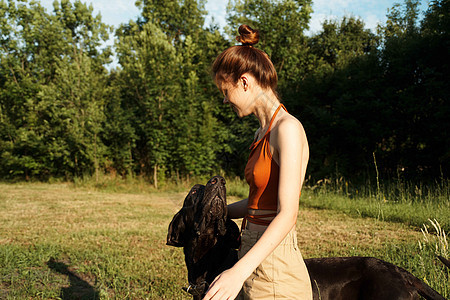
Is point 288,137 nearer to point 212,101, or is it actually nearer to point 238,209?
point 238,209

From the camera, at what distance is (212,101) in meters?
17.1

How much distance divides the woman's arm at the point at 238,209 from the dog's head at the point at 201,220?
0.05 meters

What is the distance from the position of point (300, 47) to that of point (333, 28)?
332 centimetres

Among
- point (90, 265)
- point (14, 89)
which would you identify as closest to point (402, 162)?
point (90, 265)

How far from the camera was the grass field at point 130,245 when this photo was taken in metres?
3.77

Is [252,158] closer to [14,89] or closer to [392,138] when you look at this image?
[392,138]

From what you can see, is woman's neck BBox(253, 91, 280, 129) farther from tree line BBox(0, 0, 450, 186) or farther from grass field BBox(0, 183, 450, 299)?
tree line BBox(0, 0, 450, 186)

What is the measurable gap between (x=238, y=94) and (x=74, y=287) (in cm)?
358

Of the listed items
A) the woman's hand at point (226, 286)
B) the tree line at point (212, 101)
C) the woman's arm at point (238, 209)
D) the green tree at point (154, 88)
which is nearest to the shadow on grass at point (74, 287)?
the woman's arm at point (238, 209)

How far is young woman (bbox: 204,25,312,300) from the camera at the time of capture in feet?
3.88

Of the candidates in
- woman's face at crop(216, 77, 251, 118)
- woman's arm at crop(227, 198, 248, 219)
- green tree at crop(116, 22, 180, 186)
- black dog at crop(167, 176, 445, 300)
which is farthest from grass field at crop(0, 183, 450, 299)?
green tree at crop(116, 22, 180, 186)

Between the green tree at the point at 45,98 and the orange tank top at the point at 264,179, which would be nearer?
the orange tank top at the point at 264,179

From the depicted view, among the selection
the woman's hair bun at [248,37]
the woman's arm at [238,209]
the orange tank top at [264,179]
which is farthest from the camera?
the woman's arm at [238,209]

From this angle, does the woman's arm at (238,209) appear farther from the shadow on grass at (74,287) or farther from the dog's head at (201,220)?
the shadow on grass at (74,287)
